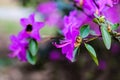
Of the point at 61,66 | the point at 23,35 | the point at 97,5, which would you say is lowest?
the point at 61,66

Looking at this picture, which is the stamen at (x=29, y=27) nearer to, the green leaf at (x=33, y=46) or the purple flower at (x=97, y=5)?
the green leaf at (x=33, y=46)

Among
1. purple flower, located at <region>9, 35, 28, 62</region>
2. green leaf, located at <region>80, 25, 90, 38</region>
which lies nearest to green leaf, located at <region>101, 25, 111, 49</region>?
green leaf, located at <region>80, 25, 90, 38</region>

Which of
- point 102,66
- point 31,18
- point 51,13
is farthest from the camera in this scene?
point 51,13

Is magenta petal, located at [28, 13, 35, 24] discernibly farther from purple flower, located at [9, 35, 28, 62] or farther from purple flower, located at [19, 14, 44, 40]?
purple flower, located at [9, 35, 28, 62]

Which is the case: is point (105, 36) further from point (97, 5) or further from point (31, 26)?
point (31, 26)

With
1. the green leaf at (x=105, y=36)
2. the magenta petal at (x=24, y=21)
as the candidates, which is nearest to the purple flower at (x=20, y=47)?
the magenta petal at (x=24, y=21)

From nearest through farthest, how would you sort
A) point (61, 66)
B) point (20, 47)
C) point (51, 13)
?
point (20, 47) → point (61, 66) → point (51, 13)

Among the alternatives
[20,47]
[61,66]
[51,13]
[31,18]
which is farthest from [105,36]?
[51,13]

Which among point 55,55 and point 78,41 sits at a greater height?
point 78,41

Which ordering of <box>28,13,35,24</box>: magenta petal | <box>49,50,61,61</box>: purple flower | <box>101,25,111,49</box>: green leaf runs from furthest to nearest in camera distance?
<box>49,50,61,61</box>: purple flower → <box>28,13,35,24</box>: magenta petal → <box>101,25,111,49</box>: green leaf
